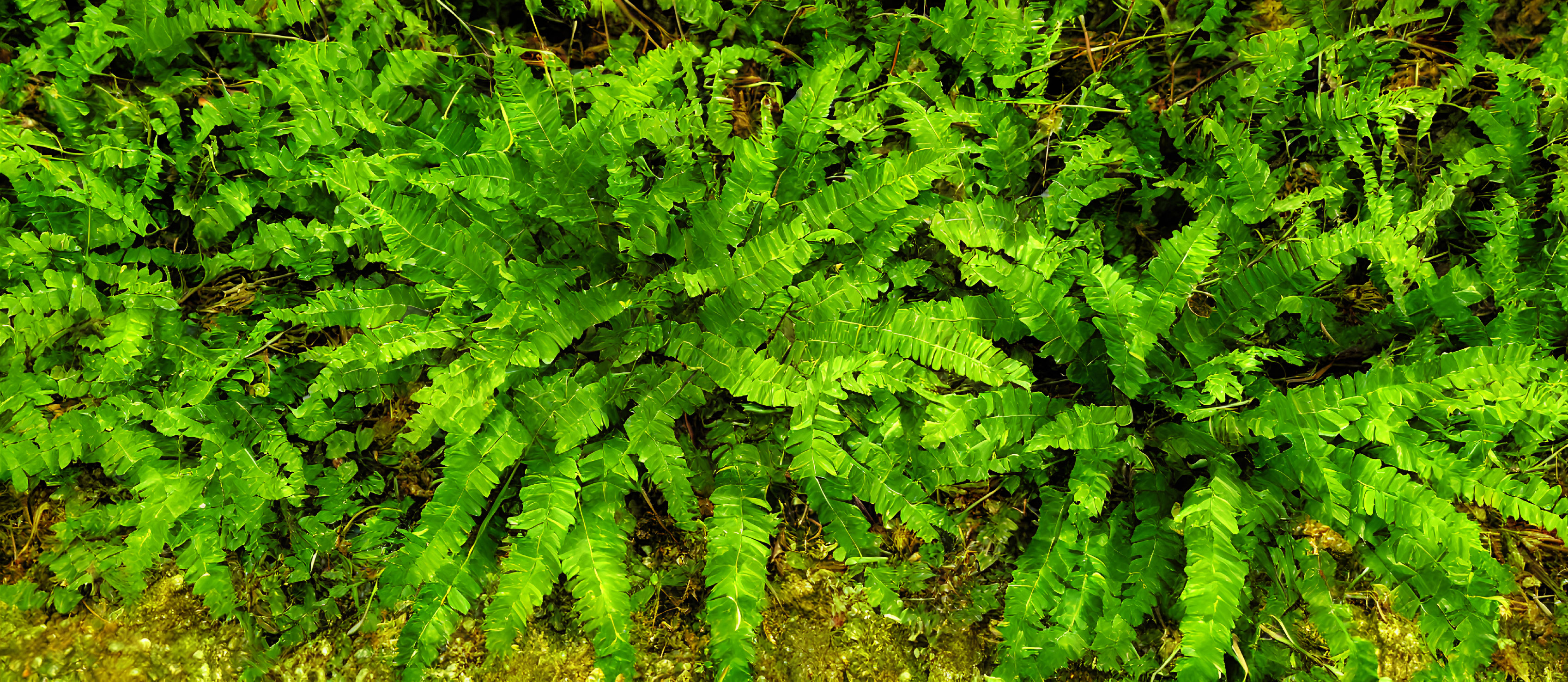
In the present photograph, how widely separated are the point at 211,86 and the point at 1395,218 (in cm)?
456

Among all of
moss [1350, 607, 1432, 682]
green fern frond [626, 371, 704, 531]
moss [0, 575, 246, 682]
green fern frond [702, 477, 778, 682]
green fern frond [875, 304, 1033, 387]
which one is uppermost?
green fern frond [875, 304, 1033, 387]

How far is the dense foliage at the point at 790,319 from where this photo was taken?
7.68 ft

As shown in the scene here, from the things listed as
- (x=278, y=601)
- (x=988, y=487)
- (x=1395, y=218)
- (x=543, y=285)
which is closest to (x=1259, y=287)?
(x=1395, y=218)

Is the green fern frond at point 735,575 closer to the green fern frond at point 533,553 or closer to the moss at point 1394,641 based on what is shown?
the green fern frond at point 533,553

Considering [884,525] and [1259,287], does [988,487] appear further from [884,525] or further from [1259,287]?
[1259,287]

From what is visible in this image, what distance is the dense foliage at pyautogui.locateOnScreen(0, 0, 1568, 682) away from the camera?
234 centimetres

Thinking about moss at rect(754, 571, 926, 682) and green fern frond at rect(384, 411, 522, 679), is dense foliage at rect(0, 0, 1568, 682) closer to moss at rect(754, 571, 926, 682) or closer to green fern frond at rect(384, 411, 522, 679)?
green fern frond at rect(384, 411, 522, 679)

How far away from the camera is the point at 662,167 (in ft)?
8.82

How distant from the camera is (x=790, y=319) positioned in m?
2.53

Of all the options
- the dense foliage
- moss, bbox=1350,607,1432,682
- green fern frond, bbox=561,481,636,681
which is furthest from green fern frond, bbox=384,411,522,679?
moss, bbox=1350,607,1432,682

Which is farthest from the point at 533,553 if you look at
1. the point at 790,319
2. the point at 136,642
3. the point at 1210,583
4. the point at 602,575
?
the point at 1210,583

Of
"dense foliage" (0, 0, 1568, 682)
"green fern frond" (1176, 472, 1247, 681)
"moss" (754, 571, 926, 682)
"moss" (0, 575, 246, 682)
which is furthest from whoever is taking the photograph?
"moss" (754, 571, 926, 682)

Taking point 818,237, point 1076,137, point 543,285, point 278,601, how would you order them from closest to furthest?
1. point 818,237
2. point 543,285
3. point 278,601
4. point 1076,137

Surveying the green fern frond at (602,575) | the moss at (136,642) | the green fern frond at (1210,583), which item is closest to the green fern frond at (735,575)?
the green fern frond at (602,575)
